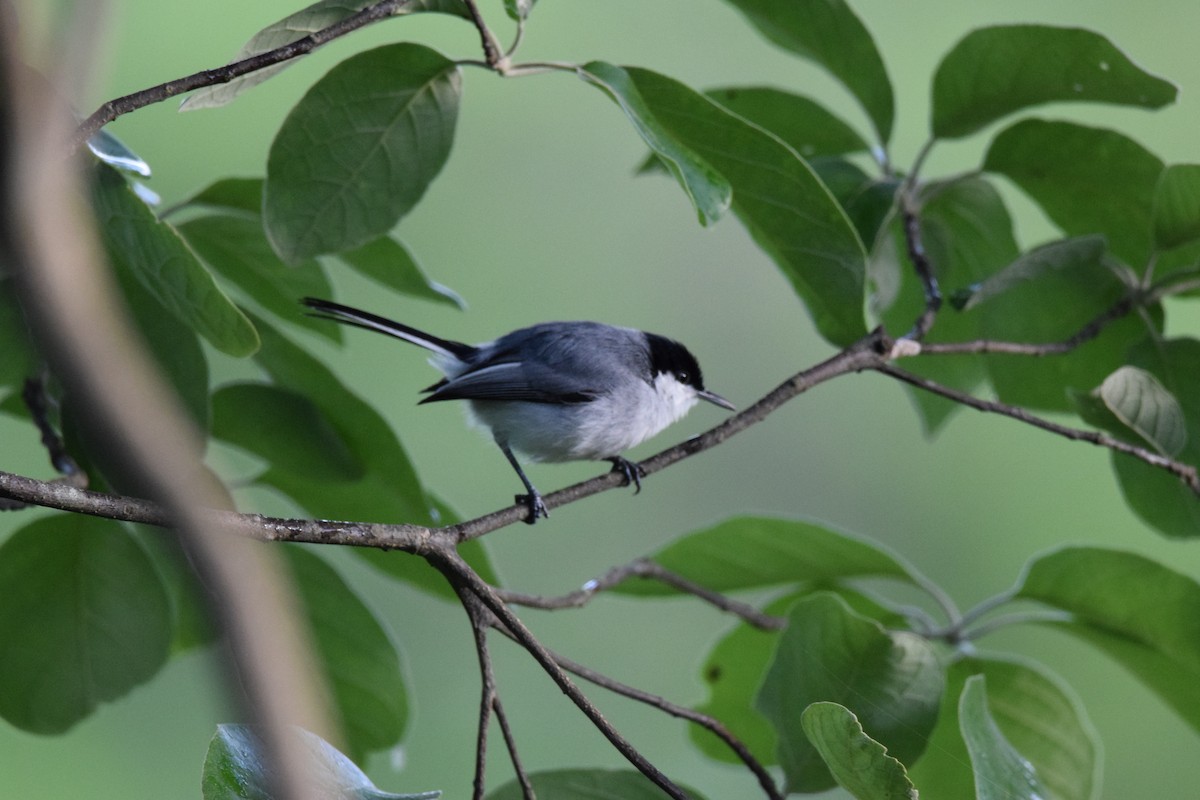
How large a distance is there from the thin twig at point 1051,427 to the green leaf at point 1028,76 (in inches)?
9.4

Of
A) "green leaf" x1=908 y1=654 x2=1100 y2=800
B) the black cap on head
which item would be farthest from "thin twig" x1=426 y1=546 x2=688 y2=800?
the black cap on head

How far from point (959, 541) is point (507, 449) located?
1.09 m

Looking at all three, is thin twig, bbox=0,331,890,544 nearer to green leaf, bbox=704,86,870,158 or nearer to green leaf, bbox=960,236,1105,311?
green leaf, bbox=960,236,1105,311

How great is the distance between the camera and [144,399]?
0.15m

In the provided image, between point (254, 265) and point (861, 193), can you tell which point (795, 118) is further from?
point (254, 265)

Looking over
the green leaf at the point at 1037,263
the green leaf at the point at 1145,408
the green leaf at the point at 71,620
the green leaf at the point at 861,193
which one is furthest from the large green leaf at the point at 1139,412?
the green leaf at the point at 71,620

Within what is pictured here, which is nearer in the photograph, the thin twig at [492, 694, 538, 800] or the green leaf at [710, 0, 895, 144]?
the thin twig at [492, 694, 538, 800]

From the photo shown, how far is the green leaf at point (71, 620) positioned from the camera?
723 millimetres

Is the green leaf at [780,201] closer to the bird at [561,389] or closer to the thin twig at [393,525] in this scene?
the thin twig at [393,525]

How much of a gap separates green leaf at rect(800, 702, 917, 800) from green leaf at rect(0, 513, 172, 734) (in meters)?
0.49

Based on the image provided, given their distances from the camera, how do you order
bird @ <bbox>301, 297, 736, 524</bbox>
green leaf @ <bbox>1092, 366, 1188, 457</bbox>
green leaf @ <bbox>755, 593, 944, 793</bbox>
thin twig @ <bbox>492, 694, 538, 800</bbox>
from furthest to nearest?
1. bird @ <bbox>301, 297, 736, 524</bbox>
2. green leaf @ <bbox>1092, 366, 1188, 457</bbox>
3. green leaf @ <bbox>755, 593, 944, 793</bbox>
4. thin twig @ <bbox>492, 694, 538, 800</bbox>

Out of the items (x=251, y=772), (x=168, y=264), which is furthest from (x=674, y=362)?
(x=251, y=772)

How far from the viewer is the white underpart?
3.59ft

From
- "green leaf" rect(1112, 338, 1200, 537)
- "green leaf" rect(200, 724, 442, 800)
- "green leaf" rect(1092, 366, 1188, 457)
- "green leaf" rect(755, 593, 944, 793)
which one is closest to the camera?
"green leaf" rect(200, 724, 442, 800)
